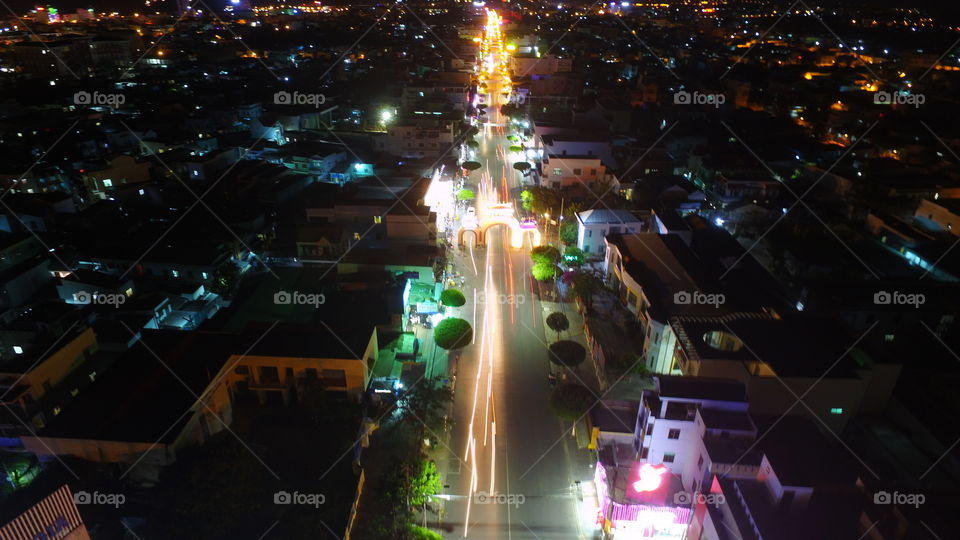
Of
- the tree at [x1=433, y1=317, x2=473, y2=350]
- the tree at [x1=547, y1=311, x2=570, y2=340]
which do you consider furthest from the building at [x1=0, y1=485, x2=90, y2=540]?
the tree at [x1=547, y1=311, x2=570, y2=340]

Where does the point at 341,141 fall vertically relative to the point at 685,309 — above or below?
above

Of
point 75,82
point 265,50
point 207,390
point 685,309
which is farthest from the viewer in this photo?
point 265,50

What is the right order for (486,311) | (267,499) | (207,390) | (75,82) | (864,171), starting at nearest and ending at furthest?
(267,499)
(207,390)
(486,311)
(864,171)
(75,82)

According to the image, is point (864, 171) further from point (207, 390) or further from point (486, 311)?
point (207, 390)

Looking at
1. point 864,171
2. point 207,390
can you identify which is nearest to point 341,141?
point 207,390

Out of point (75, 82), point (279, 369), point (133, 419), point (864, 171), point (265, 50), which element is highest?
point (265, 50)

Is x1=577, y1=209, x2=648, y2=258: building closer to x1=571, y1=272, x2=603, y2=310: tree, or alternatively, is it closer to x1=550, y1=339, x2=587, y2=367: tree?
x1=571, y1=272, x2=603, y2=310: tree

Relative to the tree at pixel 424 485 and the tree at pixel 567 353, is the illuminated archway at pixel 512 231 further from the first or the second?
the tree at pixel 424 485

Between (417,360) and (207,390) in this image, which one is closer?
(207,390)
